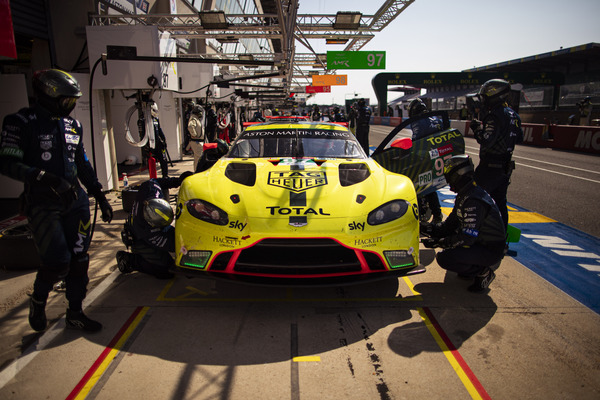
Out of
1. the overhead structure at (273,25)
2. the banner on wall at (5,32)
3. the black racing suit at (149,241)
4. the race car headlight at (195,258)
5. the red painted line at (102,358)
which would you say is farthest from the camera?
the overhead structure at (273,25)

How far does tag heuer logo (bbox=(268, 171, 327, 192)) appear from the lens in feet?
10.6

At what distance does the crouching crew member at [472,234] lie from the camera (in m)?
3.34

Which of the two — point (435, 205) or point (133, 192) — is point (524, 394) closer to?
point (435, 205)

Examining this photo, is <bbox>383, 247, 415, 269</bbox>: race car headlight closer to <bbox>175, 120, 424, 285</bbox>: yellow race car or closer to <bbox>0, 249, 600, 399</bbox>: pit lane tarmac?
<bbox>175, 120, 424, 285</bbox>: yellow race car

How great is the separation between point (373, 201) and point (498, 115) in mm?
2230

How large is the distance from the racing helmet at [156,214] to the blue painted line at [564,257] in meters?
3.60

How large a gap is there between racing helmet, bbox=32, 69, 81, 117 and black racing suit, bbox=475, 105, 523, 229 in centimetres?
396

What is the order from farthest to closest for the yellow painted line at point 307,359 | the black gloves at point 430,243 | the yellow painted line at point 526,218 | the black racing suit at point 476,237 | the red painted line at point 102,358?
1. the yellow painted line at point 526,218
2. the black gloves at point 430,243
3. the black racing suit at point 476,237
4. the yellow painted line at point 307,359
5. the red painted line at point 102,358

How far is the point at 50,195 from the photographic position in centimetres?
255

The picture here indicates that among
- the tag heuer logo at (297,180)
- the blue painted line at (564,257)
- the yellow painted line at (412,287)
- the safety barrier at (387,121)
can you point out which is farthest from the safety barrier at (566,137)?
the safety barrier at (387,121)

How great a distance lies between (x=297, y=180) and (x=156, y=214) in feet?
4.13

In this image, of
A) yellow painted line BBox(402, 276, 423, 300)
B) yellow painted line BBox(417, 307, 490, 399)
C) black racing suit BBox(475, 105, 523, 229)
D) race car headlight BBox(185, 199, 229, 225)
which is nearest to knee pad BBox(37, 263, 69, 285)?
race car headlight BBox(185, 199, 229, 225)

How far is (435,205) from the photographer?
5.20 m

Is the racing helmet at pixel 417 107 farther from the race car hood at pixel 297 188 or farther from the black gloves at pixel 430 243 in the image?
the black gloves at pixel 430 243
